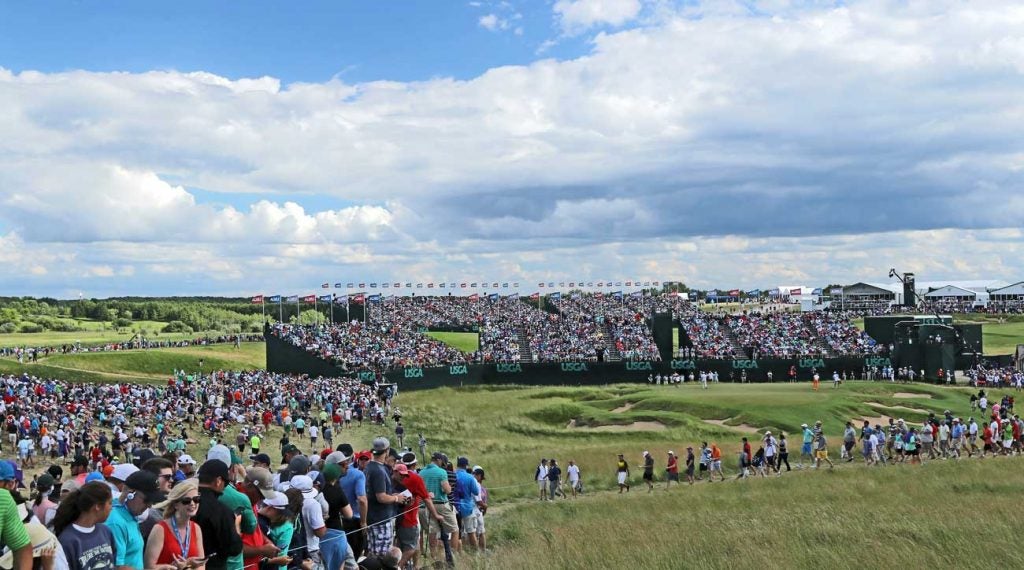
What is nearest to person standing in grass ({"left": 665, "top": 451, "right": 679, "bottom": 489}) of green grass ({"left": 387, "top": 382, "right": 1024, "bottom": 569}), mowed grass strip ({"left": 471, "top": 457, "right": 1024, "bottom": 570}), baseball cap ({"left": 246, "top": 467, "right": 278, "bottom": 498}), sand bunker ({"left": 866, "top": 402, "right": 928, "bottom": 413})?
mowed grass strip ({"left": 471, "top": 457, "right": 1024, "bottom": 570})

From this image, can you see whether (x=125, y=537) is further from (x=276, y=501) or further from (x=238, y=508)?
(x=276, y=501)

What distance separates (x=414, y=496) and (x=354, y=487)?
1.18 m

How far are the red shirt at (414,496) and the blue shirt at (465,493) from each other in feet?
7.80

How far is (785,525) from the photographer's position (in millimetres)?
15945

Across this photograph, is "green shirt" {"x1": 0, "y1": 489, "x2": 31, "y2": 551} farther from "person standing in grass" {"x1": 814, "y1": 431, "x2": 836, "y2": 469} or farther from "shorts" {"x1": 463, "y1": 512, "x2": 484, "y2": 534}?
"person standing in grass" {"x1": 814, "y1": 431, "x2": 836, "y2": 469}

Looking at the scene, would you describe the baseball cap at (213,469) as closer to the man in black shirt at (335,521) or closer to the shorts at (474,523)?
the man in black shirt at (335,521)

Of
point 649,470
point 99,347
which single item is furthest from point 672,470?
point 99,347

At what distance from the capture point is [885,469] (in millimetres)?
25500

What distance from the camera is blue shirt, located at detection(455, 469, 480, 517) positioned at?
14.2 metres

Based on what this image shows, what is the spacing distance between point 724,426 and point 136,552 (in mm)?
35840

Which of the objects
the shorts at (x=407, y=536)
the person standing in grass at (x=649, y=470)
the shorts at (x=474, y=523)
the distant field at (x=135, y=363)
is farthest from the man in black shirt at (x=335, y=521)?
the distant field at (x=135, y=363)

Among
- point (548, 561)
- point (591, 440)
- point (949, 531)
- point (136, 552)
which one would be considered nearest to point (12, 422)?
point (591, 440)

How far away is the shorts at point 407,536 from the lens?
39.1 feet

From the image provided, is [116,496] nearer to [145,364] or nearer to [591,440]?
[591,440]
